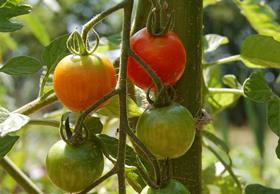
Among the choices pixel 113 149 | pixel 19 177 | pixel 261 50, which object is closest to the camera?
pixel 113 149

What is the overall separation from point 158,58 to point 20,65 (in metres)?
0.16

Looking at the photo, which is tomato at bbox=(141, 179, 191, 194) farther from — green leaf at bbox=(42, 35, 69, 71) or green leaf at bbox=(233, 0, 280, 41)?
green leaf at bbox=(233, 0, 280, 41)

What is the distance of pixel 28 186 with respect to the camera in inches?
35.2

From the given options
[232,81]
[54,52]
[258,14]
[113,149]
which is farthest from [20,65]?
[258,14]

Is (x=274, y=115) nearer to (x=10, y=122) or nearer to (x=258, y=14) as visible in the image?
(x=10, y=122)

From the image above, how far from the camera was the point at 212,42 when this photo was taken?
106 cm

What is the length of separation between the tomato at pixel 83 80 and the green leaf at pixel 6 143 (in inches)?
2.7

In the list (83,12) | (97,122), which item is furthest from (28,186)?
(83,12)

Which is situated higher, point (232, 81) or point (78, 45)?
point (78, 45)

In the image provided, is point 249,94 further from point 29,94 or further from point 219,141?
point 29,94

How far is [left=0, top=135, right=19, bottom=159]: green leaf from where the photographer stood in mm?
579

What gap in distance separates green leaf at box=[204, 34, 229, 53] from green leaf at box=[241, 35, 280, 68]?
0.25 m

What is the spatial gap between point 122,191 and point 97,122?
153mm

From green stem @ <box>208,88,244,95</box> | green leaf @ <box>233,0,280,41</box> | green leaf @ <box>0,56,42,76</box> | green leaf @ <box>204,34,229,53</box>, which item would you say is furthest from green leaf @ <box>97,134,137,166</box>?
green leaf @ <box>233,0,280,41</box>
